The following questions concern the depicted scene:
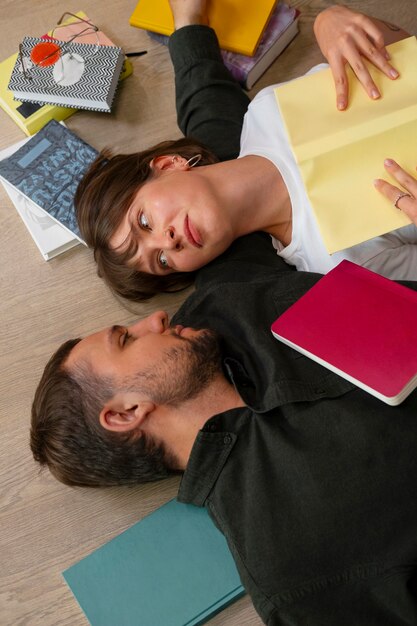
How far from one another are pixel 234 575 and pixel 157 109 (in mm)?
891

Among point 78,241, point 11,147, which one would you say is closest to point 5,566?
point 78,241

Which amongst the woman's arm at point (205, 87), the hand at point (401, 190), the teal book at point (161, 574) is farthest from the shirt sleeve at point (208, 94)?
the teal book at point (161, 574)

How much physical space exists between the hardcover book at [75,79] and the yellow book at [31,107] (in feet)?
0.08

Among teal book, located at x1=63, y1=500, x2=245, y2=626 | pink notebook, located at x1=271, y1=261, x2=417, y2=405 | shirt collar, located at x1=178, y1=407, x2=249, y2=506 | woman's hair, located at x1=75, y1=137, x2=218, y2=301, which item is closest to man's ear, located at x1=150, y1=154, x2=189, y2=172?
woman's hair, located at x1=75, y1=137, x2=218, y2=301

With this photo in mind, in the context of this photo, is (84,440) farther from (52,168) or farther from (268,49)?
(268,49)

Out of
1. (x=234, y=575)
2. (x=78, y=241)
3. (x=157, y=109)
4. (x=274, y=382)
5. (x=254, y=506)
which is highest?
(x=157, y=109)

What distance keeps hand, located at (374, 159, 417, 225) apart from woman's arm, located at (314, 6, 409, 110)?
124 mm

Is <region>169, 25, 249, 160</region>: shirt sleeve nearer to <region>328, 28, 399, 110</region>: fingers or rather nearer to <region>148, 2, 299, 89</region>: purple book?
<region>148, 2, 299, 89</region>: purple book

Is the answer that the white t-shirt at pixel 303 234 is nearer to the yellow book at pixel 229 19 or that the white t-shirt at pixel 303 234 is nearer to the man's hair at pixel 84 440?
the yellow book at pixel 229 19

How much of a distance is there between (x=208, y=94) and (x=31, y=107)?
1.22 feet

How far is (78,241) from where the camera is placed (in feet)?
3.88

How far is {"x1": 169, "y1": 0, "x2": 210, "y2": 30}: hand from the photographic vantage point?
117cm

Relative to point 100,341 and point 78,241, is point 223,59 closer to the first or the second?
point 78,241

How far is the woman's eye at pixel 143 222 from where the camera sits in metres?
1.03
